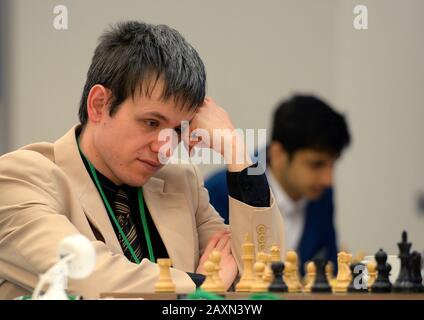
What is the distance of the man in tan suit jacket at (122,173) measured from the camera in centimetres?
220

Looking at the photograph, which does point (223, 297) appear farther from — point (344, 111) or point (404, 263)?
point (344, 111)

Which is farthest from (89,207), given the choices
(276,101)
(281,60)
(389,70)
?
(389,70)

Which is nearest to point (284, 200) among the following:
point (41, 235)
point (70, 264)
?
point (41, 235)

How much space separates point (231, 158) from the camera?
2.49 metres

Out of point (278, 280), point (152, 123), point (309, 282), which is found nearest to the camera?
point (278, 280)

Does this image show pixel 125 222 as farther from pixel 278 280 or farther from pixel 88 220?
pixel 278 280

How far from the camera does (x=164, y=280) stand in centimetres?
196

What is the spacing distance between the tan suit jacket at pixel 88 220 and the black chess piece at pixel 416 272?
0.47 m

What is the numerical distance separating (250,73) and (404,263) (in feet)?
3.54

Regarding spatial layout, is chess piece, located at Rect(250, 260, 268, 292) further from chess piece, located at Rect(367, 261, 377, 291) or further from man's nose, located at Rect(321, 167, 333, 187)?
man's nose, located at Rect(321, 167, 333, 187)

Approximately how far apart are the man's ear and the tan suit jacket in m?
0.08

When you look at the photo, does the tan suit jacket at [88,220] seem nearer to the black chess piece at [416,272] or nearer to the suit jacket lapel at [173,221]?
the suit jacket lapel at [173,221]

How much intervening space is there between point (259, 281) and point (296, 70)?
105cm

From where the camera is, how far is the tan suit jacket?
2.11 metres
